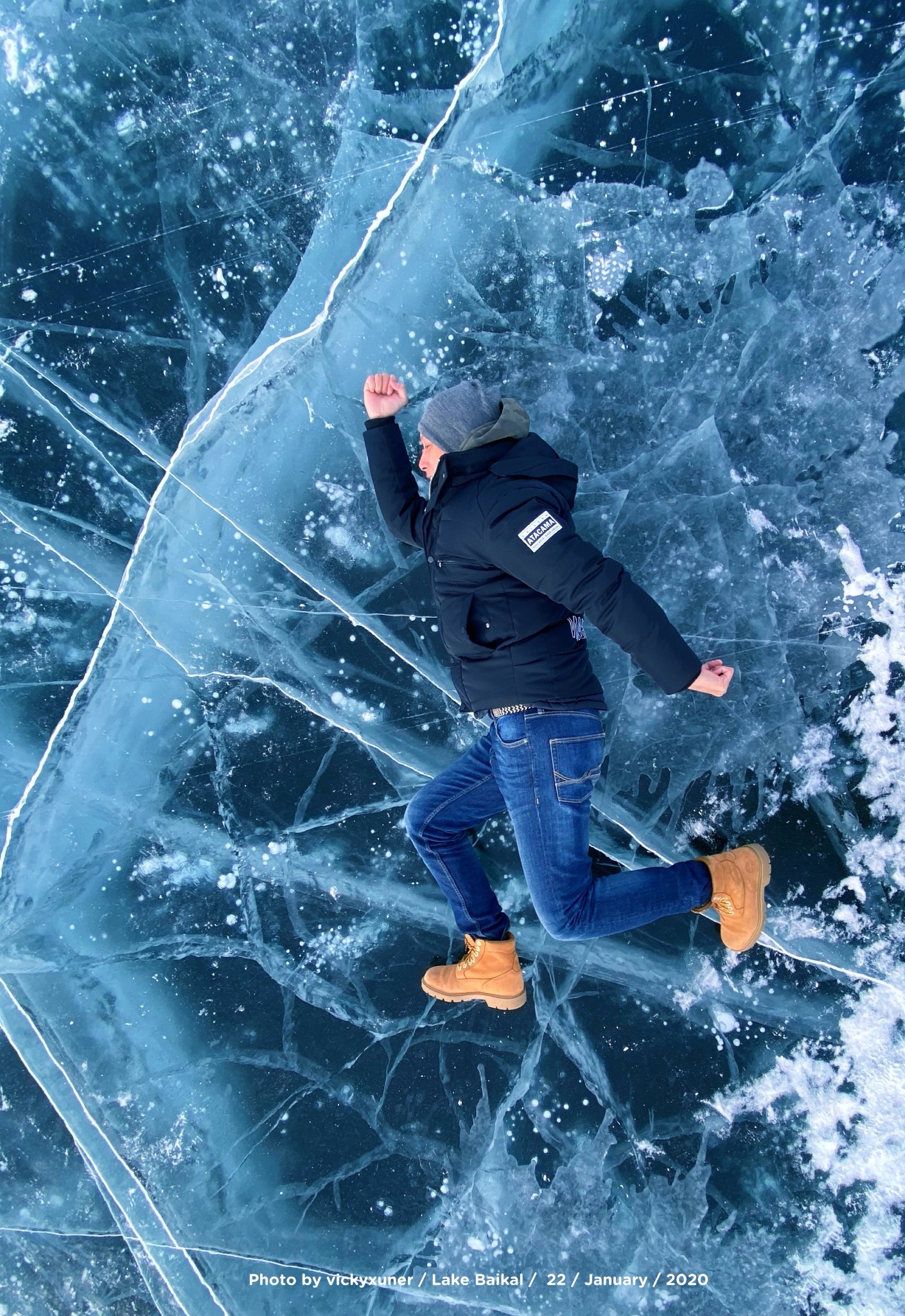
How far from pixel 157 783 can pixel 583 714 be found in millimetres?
1293

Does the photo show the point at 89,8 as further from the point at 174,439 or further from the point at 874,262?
the point at 874,262

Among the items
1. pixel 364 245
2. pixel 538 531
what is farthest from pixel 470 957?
pixel 364 245

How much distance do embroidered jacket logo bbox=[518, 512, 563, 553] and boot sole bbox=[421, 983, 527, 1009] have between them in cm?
121

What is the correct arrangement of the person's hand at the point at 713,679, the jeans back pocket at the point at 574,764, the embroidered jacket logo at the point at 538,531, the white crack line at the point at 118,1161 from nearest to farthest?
1. the embroidered jacket logo at the point at 538,531
2. the person's hand at the point at 713,679
3. the jeans back pocket at the point at 574,764
4. the white crack line at the point at 118,1161

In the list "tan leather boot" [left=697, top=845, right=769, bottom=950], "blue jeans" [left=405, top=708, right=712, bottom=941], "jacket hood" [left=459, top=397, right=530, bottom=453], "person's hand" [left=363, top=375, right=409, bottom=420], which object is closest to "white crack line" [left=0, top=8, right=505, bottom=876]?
"person's hand" [left=363, top=375, right=409, bottom=420]

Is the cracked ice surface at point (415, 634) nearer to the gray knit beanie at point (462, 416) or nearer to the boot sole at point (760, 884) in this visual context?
the boot sole at point (760, 884)

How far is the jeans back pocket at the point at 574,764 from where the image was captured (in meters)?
1.52

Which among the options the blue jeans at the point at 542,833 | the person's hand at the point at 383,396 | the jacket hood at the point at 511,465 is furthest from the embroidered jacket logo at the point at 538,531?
the person's hand at the point at 383,396

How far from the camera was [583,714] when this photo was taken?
153cm

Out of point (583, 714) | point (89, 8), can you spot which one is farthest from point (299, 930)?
point (89, 8)

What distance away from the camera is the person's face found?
1.49 m

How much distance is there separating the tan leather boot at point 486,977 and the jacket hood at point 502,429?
4.07 ft

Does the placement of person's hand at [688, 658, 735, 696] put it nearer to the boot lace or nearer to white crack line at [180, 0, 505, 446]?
the boot lace

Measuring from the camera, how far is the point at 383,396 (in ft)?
5.67
